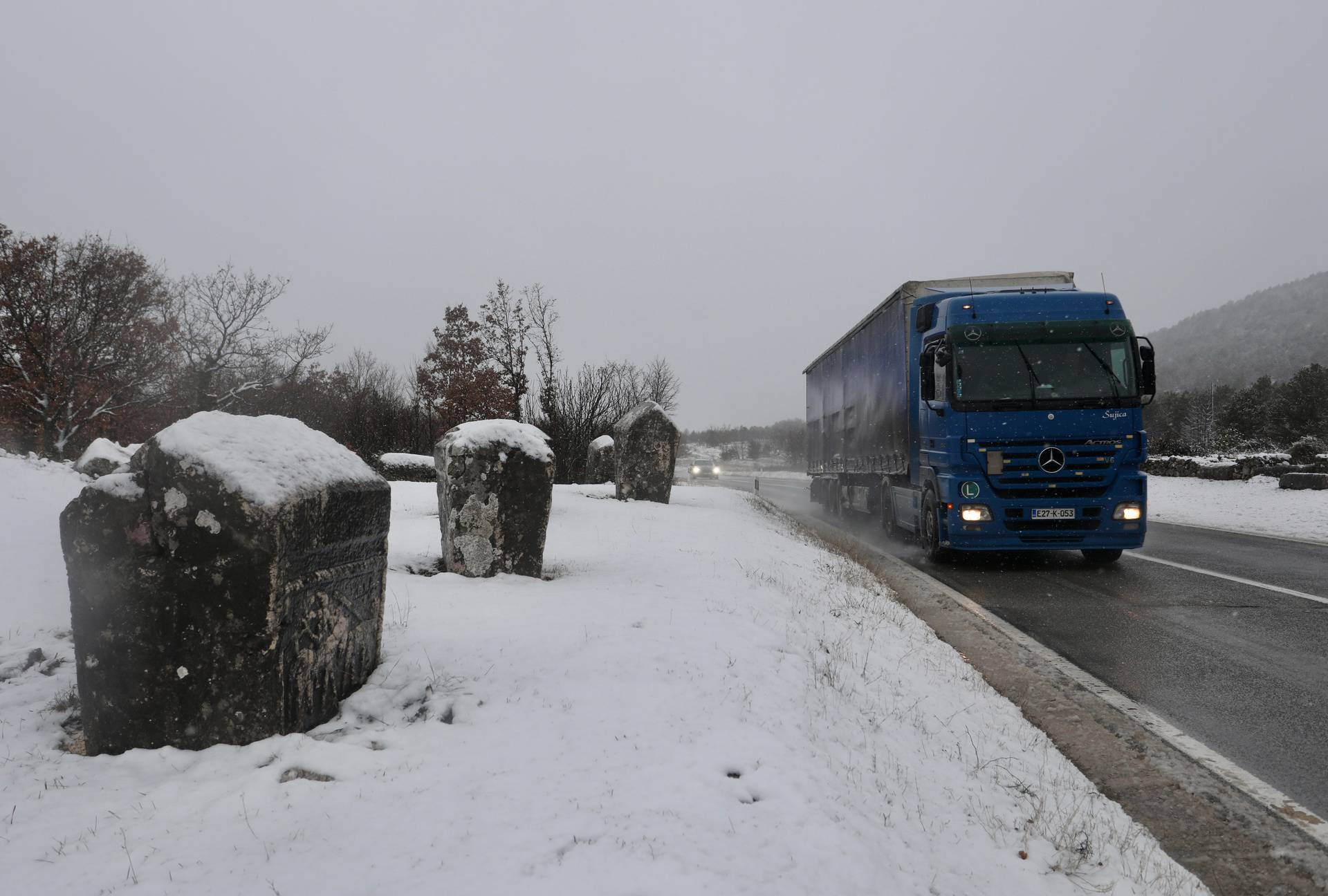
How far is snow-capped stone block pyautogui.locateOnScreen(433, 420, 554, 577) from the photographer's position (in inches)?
245

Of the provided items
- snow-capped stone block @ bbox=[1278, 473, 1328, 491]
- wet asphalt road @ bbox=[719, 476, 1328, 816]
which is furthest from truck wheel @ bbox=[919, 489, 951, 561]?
snow-capped stone block @ bbox=[1278, 473, 1328, 491]

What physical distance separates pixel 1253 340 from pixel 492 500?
179847 mm

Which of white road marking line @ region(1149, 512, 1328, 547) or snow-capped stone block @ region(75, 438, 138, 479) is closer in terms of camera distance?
white road marking line @ region(1149, 512, 1328, 547)

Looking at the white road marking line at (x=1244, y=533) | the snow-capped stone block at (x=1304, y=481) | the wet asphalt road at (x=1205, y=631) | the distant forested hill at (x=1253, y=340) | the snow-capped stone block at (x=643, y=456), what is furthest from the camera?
the distant forested hill at (x=1253, y=340)

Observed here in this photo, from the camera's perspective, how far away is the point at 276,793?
9.18 ft

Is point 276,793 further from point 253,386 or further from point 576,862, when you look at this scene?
point 253,386

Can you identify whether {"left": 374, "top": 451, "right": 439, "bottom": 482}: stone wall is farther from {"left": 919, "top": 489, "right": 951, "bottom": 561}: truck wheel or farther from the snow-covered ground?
the snow-covered ground

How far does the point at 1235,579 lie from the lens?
8.23 meters

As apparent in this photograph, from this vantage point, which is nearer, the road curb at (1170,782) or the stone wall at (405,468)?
the road curb at (1170,782)

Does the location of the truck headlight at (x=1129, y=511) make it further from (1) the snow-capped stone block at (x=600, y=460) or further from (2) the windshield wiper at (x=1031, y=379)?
(1) the snow-capped stone block at (x=600, y=460)

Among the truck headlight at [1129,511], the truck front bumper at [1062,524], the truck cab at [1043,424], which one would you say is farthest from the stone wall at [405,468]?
the truck headlight at [1129,511]

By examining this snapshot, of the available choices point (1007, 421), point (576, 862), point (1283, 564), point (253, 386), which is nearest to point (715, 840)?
point (576, 862)

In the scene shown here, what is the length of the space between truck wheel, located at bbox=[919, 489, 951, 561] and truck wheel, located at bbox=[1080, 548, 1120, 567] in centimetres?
180

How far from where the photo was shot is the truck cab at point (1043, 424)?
8750mm
